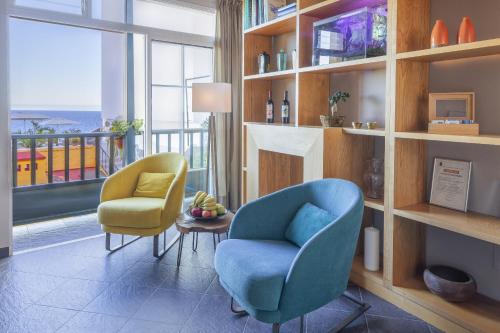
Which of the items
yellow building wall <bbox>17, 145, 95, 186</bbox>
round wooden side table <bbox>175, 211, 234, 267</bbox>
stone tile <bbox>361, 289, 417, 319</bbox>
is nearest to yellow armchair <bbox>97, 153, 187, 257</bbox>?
round wooden side table <bbox>175, 211, 234, 267</bbox>

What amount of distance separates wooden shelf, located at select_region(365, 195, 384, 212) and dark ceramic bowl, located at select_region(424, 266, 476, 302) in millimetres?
463

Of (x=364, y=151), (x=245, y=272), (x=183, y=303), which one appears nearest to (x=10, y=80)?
(x=183, y=303)

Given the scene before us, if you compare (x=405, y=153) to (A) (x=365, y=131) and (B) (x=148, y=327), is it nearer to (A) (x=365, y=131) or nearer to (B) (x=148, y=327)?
(A) (x=365, y=131)

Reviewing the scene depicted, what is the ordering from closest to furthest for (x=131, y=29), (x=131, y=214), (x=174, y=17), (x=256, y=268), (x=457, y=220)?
(x=256, y=268) < (x=457, y=220) < (x=131, y=214) < (x=131, y=29) < (x=174, y=17)

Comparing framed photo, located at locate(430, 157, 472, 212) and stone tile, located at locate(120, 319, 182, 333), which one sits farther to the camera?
framed photo, located at locate(430, 157, 472, 212)

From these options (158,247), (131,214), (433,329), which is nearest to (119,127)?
(158,247)

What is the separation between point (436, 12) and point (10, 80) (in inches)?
127

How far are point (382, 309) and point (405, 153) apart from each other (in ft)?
3.20

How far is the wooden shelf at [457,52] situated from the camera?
1.82m

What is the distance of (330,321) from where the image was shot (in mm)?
2242

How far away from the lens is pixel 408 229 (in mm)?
2447

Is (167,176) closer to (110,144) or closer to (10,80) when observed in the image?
(10,80)

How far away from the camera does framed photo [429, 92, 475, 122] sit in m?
2.09

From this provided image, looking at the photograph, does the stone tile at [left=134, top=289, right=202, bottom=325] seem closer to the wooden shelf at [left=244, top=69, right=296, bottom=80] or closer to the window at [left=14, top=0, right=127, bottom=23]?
the wooden shelf at [left=244, top=69, right=296, bottom=80]
